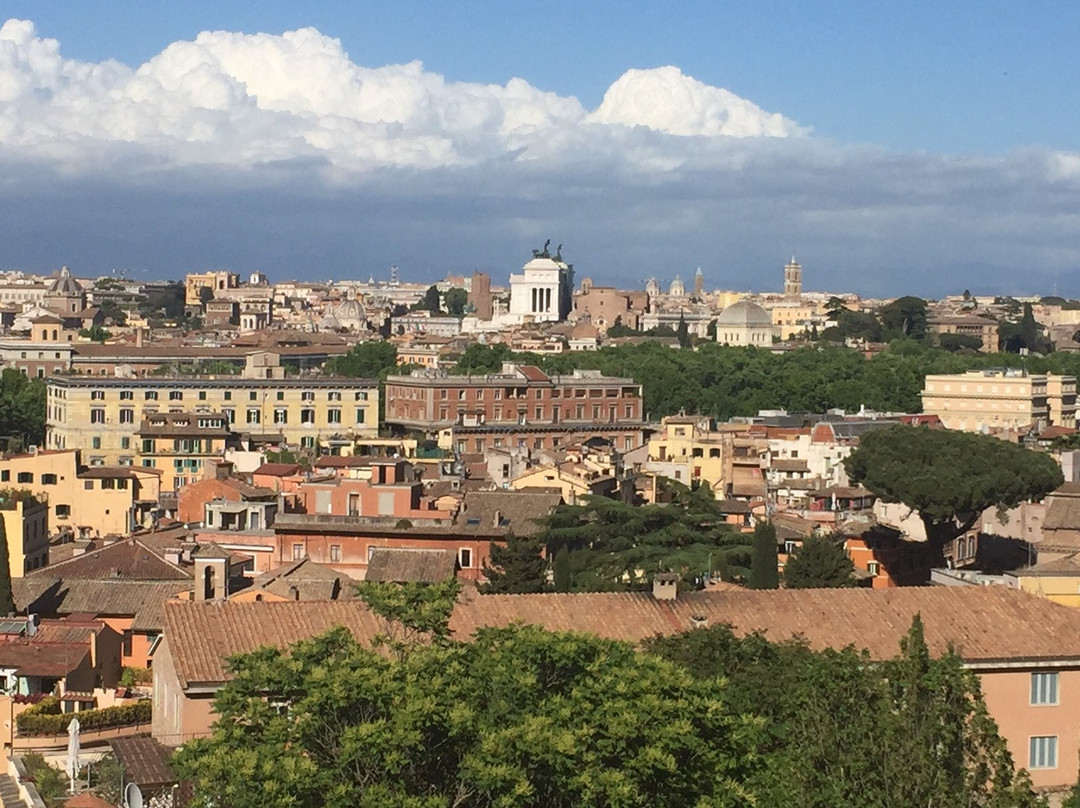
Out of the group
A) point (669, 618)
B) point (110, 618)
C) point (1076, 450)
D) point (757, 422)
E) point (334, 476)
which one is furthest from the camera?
point (757, 422)

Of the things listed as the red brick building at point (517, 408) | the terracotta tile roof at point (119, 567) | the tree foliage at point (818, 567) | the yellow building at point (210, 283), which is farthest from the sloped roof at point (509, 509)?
the yellow building at point (210, 283)

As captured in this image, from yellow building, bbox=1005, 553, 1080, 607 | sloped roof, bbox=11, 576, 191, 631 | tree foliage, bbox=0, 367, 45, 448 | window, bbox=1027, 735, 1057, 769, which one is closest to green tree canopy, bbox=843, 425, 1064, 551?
yellow building, bbox=1005, 553, 1080, 607

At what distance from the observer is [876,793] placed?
45.4 ft

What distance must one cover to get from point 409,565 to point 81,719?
425 inches

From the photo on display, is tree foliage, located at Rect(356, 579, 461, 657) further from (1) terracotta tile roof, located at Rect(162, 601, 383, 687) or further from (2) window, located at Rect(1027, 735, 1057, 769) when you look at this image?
(2) window, located at Rect(1027, 735, 1057, 769)

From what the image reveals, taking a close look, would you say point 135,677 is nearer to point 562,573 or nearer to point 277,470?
point 562,573

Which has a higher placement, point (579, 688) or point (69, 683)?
point (579, 688)

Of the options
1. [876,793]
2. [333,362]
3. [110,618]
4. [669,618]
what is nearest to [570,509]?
[110,618]

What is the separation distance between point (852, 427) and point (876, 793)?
46.9 metres

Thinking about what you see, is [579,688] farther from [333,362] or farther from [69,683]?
[333,362]

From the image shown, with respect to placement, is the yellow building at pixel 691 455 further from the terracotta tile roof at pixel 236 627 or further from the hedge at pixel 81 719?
the hedge at pixel 81 719

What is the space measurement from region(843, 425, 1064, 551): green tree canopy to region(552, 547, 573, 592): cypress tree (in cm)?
1146

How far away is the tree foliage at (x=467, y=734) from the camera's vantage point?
1265cm

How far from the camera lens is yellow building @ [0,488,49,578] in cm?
3177
